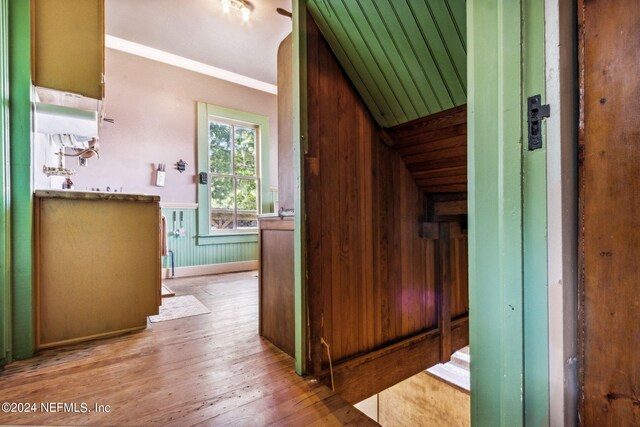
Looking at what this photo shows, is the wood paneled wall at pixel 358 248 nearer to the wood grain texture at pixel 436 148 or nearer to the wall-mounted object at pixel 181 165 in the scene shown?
the wood grain texture at pixel 436 148

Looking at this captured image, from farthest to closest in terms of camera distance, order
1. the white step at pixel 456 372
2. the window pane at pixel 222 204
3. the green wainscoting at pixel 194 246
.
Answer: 1. the window pane at pixel 222 204
2. the green wainscoting at pixel 194 246
3. the white step at pixel 456 372

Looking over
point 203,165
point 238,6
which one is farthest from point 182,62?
point 238,6

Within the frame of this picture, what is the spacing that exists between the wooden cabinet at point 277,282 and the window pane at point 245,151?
3.00m

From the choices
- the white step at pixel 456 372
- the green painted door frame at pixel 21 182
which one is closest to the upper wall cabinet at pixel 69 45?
the green painted door frame at pixel 21 182

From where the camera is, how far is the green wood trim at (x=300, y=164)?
154 centimetres

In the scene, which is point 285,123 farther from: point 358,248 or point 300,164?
point 358,248

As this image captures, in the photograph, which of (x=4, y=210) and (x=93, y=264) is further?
(x=93, y=264)

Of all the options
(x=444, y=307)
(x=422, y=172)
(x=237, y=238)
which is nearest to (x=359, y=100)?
(x=422, y=172)

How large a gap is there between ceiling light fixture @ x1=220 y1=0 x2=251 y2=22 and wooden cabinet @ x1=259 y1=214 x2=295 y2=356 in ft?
8.10

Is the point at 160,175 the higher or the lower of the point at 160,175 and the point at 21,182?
the higher

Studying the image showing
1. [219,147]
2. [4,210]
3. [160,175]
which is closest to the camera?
[4,210]

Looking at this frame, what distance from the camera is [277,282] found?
1.89 m

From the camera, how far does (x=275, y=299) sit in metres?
1.92

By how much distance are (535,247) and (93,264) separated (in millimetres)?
2435
